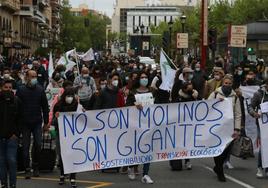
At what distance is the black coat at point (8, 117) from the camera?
32.2 ft

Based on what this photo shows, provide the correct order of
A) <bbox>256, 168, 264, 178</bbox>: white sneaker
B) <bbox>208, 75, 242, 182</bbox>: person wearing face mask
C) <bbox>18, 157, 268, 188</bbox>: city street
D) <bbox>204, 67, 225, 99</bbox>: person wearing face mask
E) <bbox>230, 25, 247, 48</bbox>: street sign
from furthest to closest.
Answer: <bbox>230, 25, 247, 48</bbox>: street sign, <bbox>204, 67, 225, 99</bbox>: person wearing face mask, <bbox>256, 168, 264, 178</bbox>: white sneaker, <bbox>208, 75, 242, 182</bbox>: person wearing face mask, <bbox>18, 157, 268, 188</bbox>: city street

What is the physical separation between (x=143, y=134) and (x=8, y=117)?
2.36 meters

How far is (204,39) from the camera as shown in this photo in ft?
90.6

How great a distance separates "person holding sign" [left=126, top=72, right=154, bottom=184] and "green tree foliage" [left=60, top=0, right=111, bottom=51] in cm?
11535

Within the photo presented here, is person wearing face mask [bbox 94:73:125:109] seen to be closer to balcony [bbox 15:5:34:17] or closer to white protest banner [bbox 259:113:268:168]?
white protest banner [bbox 259:113:268:168]

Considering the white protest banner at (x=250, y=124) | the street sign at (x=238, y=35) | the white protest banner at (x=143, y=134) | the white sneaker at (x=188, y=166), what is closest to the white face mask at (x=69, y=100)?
the white protest banner at (x=143, y=134)

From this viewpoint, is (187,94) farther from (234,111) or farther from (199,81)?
(199,81)

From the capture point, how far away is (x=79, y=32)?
150000 millimetres

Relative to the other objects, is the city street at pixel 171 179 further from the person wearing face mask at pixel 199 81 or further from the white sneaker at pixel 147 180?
the person wearing face mask at pixel 199 81

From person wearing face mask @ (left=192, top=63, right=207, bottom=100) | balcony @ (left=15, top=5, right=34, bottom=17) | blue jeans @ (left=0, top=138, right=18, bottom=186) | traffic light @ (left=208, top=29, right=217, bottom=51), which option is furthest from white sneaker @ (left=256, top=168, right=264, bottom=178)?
balcony @ (left=15, top=5, right=34, bottom=17)

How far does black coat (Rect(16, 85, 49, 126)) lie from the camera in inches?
448

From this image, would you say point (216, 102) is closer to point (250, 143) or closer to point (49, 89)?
point (250, 143)

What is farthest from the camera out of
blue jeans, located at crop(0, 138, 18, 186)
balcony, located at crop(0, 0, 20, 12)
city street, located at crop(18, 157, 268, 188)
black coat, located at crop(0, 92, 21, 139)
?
balcony, located at crop(0, 0, 20, 12)

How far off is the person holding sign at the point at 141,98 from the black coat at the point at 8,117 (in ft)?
6.92
